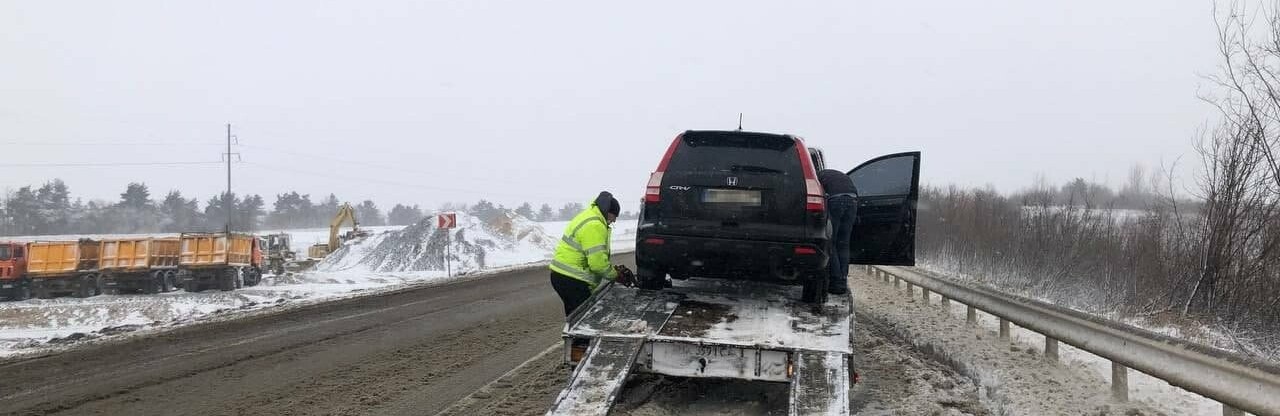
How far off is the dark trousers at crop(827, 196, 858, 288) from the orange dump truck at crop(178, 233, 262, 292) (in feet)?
71.3

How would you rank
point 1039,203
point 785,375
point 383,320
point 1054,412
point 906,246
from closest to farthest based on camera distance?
point 785,375 → point 1054,412 → point 906,246 → point 383,320 → point 1039,203

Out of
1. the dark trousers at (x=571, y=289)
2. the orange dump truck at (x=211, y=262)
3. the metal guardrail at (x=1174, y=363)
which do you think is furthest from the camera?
the orange dump truck at (x=211, y=262)

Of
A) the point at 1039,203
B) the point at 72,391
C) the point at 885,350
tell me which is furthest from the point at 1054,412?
the point at 1039,203

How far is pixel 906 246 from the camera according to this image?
7.62 meters

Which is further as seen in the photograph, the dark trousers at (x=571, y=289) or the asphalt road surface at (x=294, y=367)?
the dark trousers at (x=571, y=289)

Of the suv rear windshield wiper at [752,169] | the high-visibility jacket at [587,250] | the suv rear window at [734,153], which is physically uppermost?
the suv rear window at [734,153]

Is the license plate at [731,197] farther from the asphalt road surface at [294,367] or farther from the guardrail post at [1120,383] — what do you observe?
the guardrail post at [1120,383]

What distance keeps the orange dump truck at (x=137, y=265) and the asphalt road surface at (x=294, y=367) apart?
1370 cm

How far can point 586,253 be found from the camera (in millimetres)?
6578

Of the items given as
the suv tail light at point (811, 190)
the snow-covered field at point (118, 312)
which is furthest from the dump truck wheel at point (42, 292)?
the suv tail light at point (811, 190)

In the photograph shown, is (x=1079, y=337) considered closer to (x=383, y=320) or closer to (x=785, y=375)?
(x=785, y=375)

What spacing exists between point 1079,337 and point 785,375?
3120mm

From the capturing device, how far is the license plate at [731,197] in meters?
5.94

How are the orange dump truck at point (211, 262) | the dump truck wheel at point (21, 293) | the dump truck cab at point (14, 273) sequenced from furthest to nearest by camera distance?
the orange dump truck at point (211, 262) < the dump truck wheel at point (21, 293) < the dump truck cab at point (14, 273)
